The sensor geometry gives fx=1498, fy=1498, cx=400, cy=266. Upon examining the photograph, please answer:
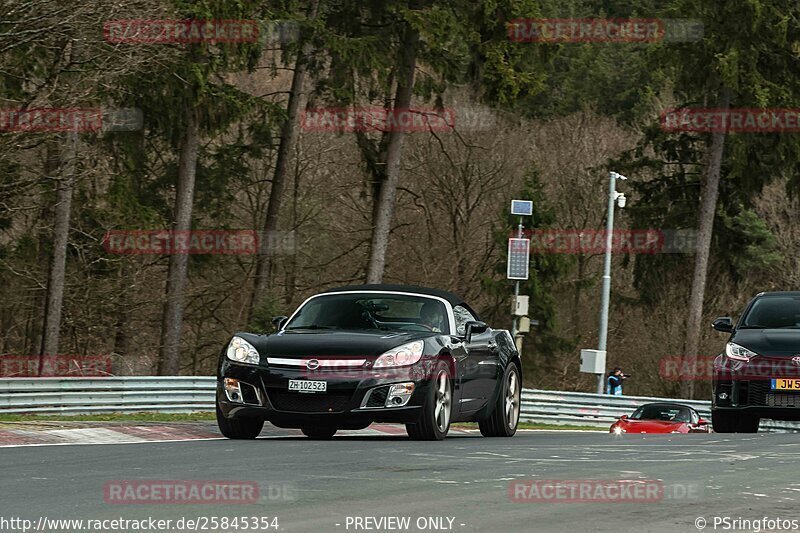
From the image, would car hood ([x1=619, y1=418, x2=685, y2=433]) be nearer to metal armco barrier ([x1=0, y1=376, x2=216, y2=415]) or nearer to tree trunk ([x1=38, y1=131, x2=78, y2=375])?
metal armco barrier ([x1=0, y1=376, x2=216, y2=415])

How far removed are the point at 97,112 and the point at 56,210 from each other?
12.4 ft

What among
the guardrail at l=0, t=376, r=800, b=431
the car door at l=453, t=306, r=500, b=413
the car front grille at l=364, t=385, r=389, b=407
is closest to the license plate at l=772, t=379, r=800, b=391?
the car door at l=453, t=306, r=500, b=413

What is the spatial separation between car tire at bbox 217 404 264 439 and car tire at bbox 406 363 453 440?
151cm

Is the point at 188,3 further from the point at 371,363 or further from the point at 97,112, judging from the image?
the point at 371,363

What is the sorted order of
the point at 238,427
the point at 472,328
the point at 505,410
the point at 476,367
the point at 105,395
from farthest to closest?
1. the point at 105,395
2. the point at 505,410
3. the point at 476,367
4. the point at 472,328
5. the point at 238,427

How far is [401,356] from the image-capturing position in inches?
539

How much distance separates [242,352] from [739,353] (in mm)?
6696

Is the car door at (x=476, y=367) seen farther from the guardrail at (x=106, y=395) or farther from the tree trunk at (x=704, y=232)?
the tree trunk at (x=704, y=232)

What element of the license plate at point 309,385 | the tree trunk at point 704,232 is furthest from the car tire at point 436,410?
the tree trunk at point 704,232

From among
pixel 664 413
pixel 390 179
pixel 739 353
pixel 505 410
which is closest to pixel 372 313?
pixel 505 410

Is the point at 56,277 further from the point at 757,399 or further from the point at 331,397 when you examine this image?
the point at 331,397

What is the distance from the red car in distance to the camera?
26.6m

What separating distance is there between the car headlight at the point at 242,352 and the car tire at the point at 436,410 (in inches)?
62.3

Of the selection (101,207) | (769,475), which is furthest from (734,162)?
(769,475)
